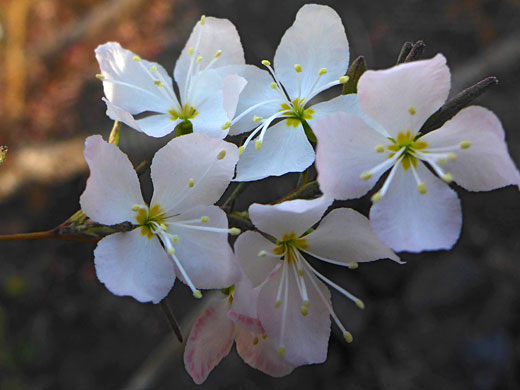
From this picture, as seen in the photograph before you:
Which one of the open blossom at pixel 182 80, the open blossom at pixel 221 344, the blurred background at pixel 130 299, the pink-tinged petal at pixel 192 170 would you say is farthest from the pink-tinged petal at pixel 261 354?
the blurred background at pixel 130 299

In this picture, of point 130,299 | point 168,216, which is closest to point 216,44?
point 168,216

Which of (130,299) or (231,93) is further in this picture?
(130,299)

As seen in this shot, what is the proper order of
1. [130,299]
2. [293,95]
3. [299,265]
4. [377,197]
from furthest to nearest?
1. [130,299]
2. [293,95]
3. [299,265]
4. [377,197]

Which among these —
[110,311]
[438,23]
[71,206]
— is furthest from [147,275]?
[438,23]

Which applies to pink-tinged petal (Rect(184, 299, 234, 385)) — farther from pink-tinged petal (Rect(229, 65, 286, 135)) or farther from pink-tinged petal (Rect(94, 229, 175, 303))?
pink-tinged petal (Rect(229, 65, 286, 135))

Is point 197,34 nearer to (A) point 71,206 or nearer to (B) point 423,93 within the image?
(B) point 423,93

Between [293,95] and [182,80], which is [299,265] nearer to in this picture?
[293,95]

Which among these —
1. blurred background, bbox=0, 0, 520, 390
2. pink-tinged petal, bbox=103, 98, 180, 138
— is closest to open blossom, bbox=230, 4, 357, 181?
pink-tinged petal, bbox=103, 98, 180, 138
